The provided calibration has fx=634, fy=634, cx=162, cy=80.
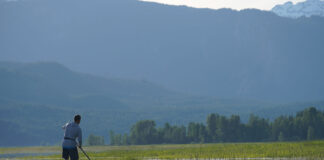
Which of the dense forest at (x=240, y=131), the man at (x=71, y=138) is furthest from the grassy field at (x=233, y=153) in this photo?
the dense forest at (x=240, y=131)

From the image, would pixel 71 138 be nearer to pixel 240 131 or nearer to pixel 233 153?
pixel 233 153

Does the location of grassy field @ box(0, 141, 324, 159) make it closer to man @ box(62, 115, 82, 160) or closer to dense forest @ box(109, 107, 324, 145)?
man @ box(62, 115, 82, 160)

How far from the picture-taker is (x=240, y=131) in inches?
5915

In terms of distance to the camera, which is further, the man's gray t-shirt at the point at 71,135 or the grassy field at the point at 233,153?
the grassy field at the point at 233,153

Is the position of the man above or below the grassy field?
below

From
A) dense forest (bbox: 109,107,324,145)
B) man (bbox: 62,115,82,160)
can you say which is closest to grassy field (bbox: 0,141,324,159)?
man (bbox: 62,115,82,160)

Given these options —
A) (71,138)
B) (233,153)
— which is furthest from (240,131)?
(71,138)

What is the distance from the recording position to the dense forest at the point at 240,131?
139875 mm

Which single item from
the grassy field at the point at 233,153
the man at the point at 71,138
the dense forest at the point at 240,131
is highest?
the dense forest at the point at 240,131

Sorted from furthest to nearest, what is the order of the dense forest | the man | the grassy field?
1. the dense forest
2. the grassy field
3. the man

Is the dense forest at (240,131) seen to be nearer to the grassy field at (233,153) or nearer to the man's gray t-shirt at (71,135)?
the grassy field at (233,153)

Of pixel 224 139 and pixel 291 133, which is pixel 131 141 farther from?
pixel 291 133

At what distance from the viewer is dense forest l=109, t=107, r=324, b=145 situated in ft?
459

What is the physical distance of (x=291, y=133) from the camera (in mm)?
140625
